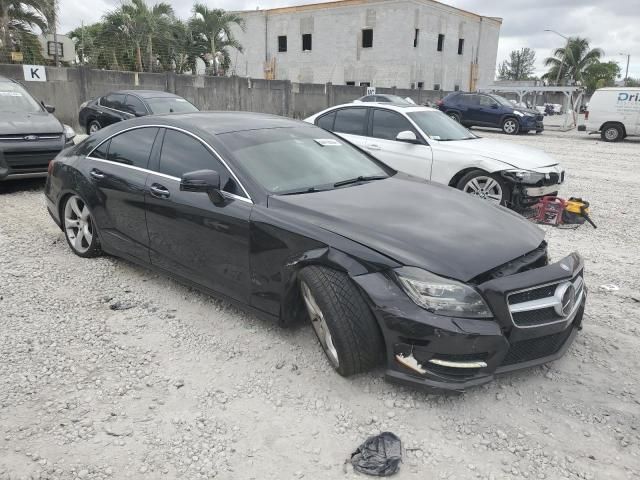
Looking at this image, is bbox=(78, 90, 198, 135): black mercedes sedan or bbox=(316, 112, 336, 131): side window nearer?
bbox=(316, 112, 336, 131): side window

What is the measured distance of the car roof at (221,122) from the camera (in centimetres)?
414

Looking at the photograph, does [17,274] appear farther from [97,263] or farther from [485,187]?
[485,187]

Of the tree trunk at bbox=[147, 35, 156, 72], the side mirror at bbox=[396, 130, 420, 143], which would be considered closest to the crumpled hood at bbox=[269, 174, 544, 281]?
the side mirror at bbox=[396, 130, 420, 143]

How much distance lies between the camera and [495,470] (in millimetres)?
2498

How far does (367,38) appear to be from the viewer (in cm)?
4306

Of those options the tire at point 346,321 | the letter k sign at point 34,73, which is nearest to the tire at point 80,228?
the tire at point 346,321

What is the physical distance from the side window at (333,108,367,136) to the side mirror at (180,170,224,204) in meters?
4.75

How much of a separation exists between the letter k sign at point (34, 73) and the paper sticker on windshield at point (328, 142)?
46.0 feet

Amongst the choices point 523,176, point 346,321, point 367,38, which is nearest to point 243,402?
point 346,321

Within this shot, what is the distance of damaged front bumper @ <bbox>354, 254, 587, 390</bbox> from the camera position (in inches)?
108

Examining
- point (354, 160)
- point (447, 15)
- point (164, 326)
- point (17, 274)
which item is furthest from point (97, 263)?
point (447, 15)

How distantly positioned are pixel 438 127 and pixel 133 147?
4.70 meters

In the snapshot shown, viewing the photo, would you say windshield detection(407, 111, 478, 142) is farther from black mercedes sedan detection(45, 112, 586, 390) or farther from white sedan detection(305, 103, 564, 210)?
black mercedes sedan detection(45, 112, 586, 390)

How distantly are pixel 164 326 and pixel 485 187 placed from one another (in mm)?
4677
